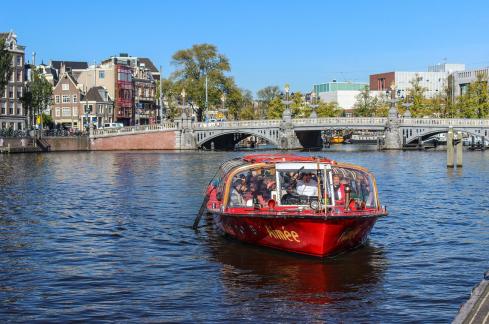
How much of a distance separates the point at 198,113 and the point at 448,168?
82757 millimetres

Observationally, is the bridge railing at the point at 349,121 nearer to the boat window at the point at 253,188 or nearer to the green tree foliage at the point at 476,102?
the green tree foliage at the point at 476,102

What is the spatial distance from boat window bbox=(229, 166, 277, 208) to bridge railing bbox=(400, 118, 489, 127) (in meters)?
77.1

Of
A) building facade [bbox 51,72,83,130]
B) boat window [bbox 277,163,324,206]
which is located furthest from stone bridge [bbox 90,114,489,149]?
boat window [bbox 277,163,324,206]

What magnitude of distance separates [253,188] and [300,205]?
199 centimetres

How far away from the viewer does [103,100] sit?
14275cm

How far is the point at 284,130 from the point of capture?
10862 cm

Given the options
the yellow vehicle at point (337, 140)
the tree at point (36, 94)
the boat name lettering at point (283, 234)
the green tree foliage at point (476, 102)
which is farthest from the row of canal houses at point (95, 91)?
the boat name lettering at point (283, 234)

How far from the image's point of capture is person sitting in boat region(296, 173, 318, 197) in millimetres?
24594

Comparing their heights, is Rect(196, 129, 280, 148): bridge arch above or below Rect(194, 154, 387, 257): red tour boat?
above

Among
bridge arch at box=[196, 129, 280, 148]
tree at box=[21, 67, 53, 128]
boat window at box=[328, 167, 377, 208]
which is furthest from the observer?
bridge arch at box=[196, 129, 280, 148]

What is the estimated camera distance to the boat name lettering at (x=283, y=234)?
2314 centimetres

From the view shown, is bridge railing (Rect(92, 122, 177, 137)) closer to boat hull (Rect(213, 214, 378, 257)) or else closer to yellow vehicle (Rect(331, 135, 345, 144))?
yellow vehicle (Rect(331, 135, 345, 144))

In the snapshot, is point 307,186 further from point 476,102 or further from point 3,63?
point 476,102

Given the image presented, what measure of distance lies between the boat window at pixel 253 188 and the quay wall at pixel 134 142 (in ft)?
290
